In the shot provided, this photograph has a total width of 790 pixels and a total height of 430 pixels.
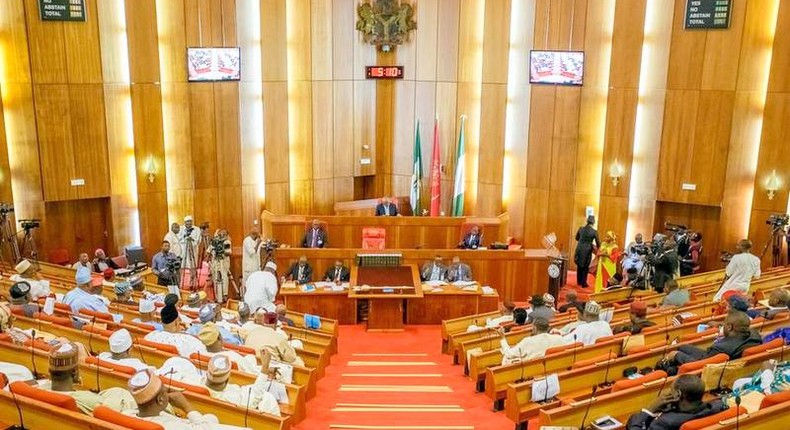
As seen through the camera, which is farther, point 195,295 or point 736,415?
point 195,295

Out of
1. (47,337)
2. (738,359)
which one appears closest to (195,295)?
(47,337)

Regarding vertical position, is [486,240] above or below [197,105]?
below

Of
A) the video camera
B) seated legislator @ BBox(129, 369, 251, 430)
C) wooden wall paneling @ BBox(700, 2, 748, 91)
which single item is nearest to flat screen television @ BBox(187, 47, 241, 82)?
wooden wall paneling @ BBox(700, 2, 748, 91)

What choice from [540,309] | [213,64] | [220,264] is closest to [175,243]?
[220,264]

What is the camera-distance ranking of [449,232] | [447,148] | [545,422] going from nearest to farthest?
[545,422] → [449,232] → [447,148]

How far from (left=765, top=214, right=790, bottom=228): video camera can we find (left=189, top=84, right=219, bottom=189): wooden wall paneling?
32.5 ft

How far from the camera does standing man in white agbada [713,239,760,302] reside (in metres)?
8.89

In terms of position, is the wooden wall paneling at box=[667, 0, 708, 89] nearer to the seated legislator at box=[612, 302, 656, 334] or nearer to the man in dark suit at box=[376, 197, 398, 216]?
the man in dark suit at box=[376, 197, 398, 216]

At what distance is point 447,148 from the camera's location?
48.1 feet

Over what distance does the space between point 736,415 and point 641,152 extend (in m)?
8.95

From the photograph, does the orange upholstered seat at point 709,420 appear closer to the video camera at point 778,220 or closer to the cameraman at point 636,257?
the cameraman at point 636,257

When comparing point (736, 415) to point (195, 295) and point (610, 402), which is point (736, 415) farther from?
point (195, 295)

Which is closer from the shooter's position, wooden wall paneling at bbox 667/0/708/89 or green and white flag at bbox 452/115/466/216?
wooden wall paneling at bbox 667/0/708/89

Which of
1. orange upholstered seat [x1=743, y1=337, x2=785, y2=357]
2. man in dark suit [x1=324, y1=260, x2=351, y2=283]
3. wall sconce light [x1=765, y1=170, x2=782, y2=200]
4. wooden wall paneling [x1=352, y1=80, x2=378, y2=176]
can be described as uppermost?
wooden wall paneling [x1=352, y1=80, x2=378, y2=176]
